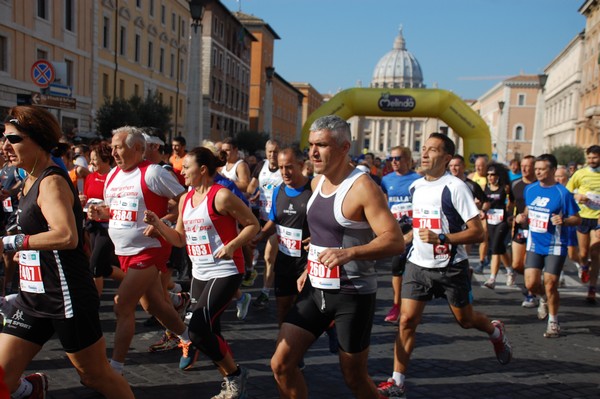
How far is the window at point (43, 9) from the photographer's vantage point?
2638 cm

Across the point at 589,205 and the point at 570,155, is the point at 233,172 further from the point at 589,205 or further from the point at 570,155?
the point at 570,155

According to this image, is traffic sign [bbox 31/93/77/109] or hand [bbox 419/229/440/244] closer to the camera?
hand [bbox 419/229/440/244]

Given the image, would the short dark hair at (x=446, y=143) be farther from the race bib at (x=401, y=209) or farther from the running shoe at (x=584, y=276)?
the running shoe at (x=584, y=276)

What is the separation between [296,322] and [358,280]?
443mm

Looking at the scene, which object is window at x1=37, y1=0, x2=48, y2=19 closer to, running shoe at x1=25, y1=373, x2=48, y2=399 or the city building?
running shoe at x1=25, y1=373, x2=48, y2=399

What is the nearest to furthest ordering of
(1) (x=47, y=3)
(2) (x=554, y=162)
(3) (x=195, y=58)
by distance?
(2) (x=554, y=162), (3) (x=195, y=58), (1) (x=47, y=3)

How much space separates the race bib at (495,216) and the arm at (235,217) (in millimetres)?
6313

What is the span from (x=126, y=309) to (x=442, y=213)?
8.69ft

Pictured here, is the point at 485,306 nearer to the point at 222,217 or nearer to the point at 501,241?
the point at 501,241

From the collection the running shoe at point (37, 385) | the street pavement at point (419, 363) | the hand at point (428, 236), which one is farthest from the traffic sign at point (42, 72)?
the hand at point (428, 236)

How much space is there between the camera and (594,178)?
9367mm

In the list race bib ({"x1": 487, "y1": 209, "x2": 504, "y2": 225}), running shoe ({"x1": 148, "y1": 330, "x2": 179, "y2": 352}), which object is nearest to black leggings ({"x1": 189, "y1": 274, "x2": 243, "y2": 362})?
running shoe ({"x1": 148, "y1": 330, "x2": 179, "y2": 352})

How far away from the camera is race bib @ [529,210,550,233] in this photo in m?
6.98

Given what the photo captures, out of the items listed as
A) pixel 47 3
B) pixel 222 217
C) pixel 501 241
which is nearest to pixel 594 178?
pixel 501 241
